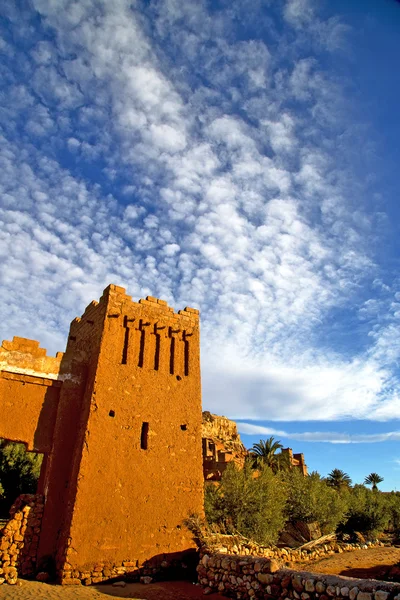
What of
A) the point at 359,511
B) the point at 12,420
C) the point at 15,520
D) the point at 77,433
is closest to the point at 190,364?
the point at 77,433

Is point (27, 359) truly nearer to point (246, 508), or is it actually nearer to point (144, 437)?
point (144, 437)

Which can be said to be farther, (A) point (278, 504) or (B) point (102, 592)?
(A) point (278, 504)

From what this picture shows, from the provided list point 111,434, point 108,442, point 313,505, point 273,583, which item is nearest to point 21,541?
point 108,442

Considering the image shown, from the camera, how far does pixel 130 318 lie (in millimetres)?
14312

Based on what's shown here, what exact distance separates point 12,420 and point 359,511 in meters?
28.8

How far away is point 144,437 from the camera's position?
13031 mm

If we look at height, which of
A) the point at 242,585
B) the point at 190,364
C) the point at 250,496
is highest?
the point at 190,364

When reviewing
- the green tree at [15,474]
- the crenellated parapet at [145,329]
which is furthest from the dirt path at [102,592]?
the green tree at [15,474]

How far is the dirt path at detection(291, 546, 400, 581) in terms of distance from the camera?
50.8ft

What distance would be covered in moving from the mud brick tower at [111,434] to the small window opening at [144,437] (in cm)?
3

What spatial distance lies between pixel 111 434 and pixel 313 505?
17.1 m

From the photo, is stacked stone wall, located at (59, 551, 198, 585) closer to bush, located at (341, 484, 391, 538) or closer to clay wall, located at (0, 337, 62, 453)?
clay wall, located at (0, 337, 62, 453)

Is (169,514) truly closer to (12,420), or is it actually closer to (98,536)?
(98,536)

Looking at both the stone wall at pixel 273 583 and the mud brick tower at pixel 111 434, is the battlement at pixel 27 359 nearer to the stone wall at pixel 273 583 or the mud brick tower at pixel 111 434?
the mud brick tower at pixel 111 434
